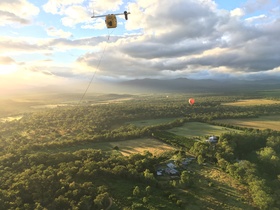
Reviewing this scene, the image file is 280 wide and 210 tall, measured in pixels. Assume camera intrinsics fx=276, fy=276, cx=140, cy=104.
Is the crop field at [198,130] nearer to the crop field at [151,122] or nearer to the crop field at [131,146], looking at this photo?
the crop field at [151,122]

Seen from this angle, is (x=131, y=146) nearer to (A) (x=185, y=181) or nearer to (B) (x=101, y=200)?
(A) (x=185, y=181)

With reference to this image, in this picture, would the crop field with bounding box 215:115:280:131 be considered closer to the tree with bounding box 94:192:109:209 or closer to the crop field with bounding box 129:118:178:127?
the crop field with bounding box 129:118:178:127

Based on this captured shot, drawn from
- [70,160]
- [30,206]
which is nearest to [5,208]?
[30,206]

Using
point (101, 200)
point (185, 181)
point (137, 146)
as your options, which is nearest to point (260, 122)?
point (137, 146)

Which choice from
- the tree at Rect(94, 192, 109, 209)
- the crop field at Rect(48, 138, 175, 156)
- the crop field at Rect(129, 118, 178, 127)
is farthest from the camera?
the crop field at Rect(129, 118, 178, 127)

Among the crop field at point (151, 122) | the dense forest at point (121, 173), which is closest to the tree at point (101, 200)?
the dense forest at point (121, 173)

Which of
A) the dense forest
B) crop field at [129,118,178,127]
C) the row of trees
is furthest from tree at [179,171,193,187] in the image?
crop field at [129,118,178,127]

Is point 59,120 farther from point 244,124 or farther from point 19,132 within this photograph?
point 244,124
